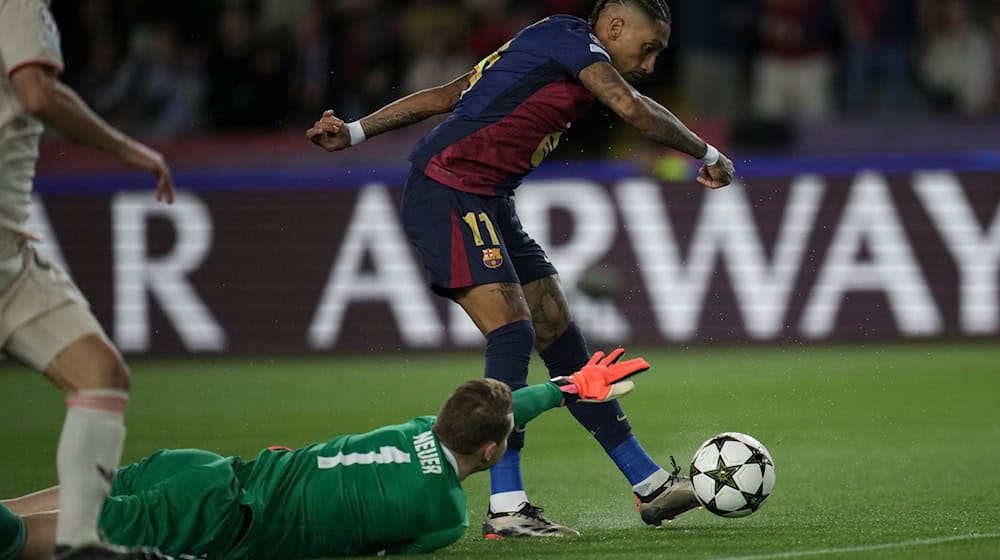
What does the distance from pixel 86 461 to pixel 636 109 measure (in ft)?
8.28

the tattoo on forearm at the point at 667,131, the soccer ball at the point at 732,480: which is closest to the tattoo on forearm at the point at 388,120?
the tattoo on forearm at the point at 667,131

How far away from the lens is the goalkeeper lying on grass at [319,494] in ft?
17.0

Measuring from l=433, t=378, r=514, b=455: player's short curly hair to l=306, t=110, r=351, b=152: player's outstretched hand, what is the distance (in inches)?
63.5

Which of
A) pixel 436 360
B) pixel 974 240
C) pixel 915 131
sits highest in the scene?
pixel 915 131

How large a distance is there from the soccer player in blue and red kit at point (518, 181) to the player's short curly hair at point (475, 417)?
0.70 m

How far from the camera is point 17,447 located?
371 inches

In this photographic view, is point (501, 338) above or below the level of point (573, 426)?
above

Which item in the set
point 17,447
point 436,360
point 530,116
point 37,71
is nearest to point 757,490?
point 530,116

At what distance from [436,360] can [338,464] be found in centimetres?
868

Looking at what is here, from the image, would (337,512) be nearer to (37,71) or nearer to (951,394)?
(37,71)

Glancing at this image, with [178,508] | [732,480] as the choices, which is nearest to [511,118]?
[732,480]

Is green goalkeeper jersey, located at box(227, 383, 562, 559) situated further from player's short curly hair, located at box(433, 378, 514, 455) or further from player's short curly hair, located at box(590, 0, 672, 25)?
player's short curly hair, located at box(590, 0, 672, 25)

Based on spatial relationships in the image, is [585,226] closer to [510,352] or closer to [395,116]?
[395,116]

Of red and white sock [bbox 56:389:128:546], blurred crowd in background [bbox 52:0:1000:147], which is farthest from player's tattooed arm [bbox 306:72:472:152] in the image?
blurred crowd in background [bbox 52:0:1000:147]
